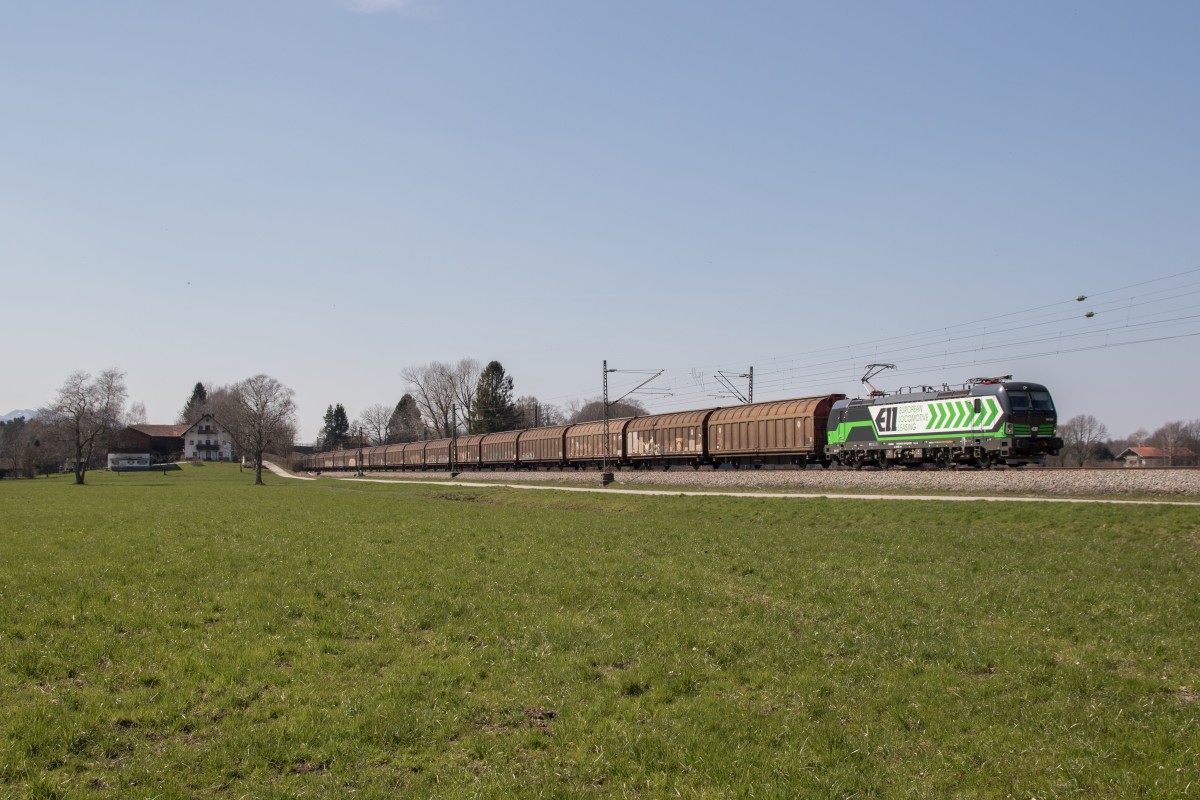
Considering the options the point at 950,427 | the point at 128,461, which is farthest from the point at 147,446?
the point at 950,427

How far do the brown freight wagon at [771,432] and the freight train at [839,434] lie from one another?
0.19 feet

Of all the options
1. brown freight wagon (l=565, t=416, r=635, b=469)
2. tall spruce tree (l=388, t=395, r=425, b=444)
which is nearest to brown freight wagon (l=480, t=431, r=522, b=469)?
brown freight wagon (l=565, t=416, r=635, b=469)

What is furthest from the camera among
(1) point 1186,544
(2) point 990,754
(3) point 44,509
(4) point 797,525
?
(3) point 44,509

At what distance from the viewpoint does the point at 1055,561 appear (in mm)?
18516

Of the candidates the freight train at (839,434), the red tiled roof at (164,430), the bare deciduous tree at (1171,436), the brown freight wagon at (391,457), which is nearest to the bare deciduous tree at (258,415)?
the brown freight wagon at (391,457)

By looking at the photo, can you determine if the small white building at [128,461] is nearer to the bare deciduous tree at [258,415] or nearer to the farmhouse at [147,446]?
the farmhouse at [147,446]

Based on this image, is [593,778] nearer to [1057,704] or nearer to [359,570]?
[1057,704]

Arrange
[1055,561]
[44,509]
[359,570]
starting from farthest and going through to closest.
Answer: [44,509] → [1055,561] → [359,570]

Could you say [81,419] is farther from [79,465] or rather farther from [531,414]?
[531,414]

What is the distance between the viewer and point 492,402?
146 metres

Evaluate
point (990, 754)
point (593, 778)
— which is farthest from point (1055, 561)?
point (593, 778)

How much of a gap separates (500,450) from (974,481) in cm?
5424

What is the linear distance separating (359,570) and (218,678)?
691 centimetres

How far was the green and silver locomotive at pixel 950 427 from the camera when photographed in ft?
125
